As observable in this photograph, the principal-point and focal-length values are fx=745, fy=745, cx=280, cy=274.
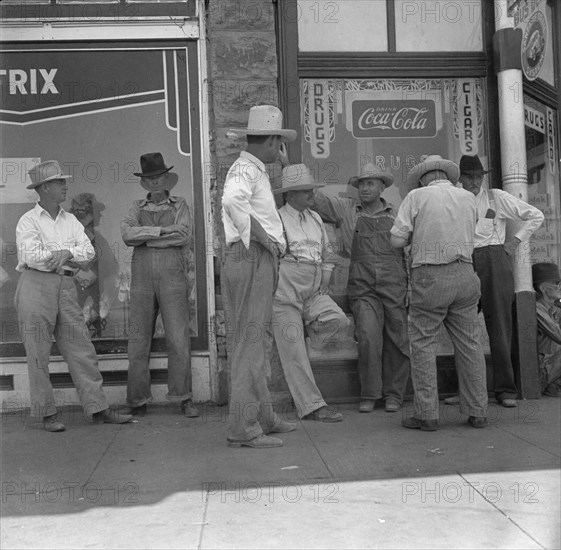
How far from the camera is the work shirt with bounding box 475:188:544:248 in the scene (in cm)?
643

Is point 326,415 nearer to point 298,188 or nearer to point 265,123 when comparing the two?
point 298,188

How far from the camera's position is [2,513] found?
3.99 meters

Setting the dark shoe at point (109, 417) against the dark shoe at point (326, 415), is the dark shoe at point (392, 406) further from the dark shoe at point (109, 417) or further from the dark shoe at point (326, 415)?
the dark shoe at point (109, 417)

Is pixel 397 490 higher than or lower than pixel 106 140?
lower

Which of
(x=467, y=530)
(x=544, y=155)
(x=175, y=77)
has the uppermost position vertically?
(x=175, y=77)

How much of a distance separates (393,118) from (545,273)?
205cm

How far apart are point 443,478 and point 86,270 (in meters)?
3.80

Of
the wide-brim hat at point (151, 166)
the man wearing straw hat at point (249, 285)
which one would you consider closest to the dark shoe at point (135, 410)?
the man wearing straw hat at point (249, 285)

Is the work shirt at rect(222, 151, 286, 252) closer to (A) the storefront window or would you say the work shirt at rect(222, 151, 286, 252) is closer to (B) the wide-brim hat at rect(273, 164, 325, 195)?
(B) the wide-brim hat at rect(273, 164, 325, 195)

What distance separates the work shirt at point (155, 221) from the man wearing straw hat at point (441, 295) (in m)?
1.88

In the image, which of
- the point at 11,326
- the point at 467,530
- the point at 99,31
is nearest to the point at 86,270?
the point at 11,326

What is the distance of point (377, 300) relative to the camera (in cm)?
645

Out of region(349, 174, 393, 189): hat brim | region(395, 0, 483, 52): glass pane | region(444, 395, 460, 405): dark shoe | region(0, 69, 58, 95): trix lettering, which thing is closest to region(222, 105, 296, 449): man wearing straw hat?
region(349, 174, 393, 189): hat brim

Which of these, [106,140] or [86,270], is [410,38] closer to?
[106,140]
